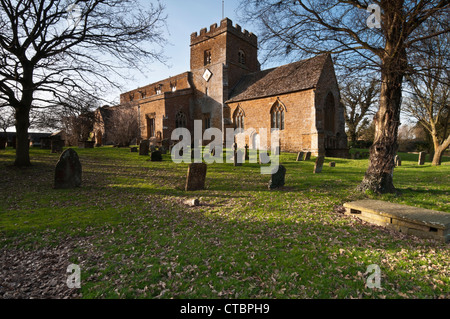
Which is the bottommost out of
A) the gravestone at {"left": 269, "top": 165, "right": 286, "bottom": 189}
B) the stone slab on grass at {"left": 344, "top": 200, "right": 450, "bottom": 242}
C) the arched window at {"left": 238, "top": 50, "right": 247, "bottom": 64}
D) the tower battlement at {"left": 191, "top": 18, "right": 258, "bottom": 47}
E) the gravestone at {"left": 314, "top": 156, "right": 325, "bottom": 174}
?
the stone slab on grass at {"left": 344, "top": 200, "right": 450, "bottom": 242}

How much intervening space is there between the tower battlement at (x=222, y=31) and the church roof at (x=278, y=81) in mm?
5460

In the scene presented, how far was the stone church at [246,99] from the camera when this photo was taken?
20.3m

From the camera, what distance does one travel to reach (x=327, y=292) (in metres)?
2.75

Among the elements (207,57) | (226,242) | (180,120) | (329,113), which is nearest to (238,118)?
(180,120)

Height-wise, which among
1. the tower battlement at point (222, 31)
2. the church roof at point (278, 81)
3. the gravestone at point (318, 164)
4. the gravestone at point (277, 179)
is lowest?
the gravestone at point (277, 179)

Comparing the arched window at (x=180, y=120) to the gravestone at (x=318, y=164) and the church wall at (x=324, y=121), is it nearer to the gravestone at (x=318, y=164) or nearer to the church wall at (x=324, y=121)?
the church wall at (x=324, y=121)

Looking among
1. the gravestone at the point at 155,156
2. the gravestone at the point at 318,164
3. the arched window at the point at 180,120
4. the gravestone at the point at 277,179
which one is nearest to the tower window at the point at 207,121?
the arched window at the point at 180,120

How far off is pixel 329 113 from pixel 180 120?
17.5m

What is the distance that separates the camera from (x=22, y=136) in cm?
1108

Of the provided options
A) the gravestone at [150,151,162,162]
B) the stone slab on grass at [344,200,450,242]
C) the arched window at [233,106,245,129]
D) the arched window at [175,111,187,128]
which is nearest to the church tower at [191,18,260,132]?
the arched window at [233,106,245,129]

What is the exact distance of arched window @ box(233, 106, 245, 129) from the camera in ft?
82.3

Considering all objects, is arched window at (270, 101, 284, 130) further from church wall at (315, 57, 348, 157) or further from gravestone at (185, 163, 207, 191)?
gravestone at (185, 163, 207, 191)

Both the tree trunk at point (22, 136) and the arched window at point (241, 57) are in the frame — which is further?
the arched window at point (241, 57)

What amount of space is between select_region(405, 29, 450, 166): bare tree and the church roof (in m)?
7.81
